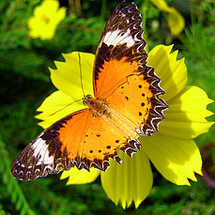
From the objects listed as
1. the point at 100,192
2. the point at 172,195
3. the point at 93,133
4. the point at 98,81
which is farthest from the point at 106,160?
the point at 172,195

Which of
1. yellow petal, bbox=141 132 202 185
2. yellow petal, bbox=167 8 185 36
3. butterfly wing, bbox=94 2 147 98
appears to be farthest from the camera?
yellow petal, bbox=167 8 185 36

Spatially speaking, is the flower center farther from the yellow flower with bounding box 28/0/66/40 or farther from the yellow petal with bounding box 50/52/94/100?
the yellow flower with bounding box 28/0/66/40

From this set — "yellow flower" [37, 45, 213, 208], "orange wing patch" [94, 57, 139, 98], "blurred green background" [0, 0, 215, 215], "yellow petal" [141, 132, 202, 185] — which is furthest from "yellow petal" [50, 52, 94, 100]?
"blurred green background" [0, 0, 215, 215]

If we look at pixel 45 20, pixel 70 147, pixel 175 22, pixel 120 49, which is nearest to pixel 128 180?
pixel 70 147

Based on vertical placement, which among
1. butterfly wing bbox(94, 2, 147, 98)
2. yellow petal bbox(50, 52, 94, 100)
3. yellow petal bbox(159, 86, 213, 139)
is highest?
butterfly wing bbox(94, 2, 147, 98)

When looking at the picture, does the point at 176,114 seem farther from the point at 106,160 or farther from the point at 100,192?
the point at 100,192

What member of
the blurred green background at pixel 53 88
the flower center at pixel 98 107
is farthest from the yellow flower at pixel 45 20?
the flower center at pixel 98 107
